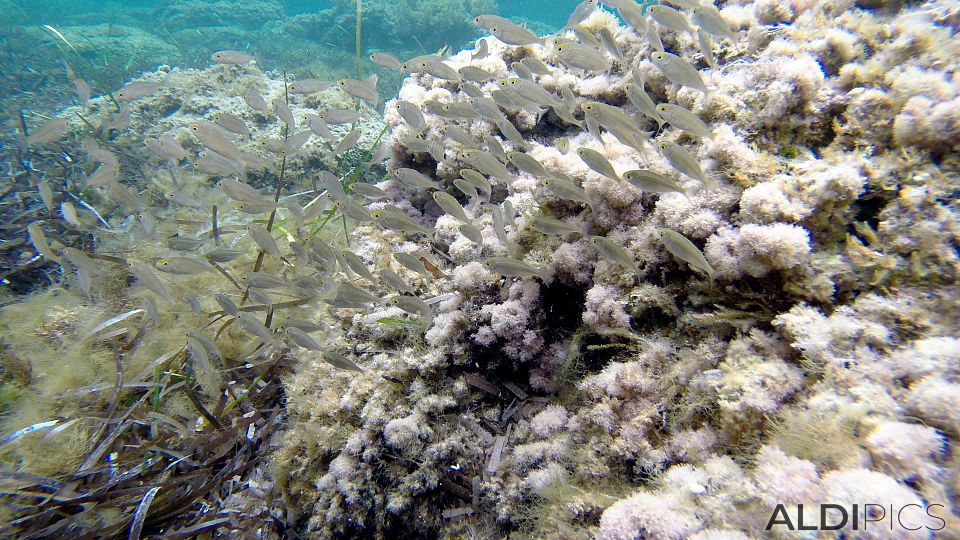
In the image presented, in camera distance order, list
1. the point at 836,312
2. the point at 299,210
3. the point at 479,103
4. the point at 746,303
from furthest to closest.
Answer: the point at 299,210
the point at 479,103
the point at 746,303
the point at 836,312

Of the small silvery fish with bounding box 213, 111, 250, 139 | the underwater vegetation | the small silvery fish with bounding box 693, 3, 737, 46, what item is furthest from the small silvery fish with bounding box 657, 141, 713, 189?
the small silvery fish with bounding box 213, 111, 250, 139

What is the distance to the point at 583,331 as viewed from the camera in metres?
2.96

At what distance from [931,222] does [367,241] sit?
4898 mm

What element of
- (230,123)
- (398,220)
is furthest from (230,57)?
(398,220)

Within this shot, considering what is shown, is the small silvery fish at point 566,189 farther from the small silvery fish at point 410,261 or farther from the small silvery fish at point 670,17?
the small silvery fish at point 670,17

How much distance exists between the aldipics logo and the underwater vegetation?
0.06ft

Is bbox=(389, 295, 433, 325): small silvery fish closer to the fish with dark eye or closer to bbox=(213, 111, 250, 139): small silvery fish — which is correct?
the fish with dark eye

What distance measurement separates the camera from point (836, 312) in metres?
1.94

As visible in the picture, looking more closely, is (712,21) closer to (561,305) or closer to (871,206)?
(871,206)

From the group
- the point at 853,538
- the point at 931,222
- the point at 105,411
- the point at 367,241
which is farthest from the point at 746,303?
the point at 105,411

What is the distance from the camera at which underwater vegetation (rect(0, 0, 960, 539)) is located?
1.74 metres

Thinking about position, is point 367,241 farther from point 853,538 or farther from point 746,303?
point 853,538

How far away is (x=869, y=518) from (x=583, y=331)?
189 cm

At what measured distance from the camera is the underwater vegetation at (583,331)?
174 centimetres
